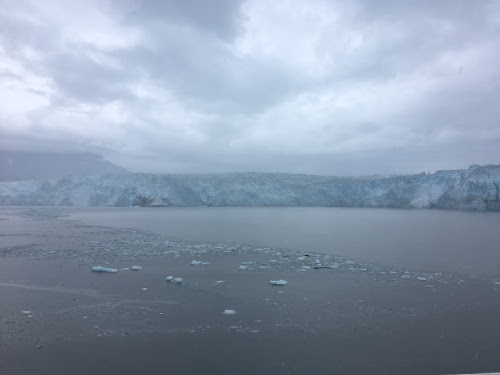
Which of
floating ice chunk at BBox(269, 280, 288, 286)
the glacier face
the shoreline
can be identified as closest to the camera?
the shoreline

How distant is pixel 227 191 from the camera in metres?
40.4

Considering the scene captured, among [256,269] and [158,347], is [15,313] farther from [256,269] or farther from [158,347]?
[256,269]

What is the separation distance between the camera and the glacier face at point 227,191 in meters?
37.6

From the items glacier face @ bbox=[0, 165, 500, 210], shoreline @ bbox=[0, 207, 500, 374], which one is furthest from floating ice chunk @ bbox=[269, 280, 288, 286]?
glacier face @ bbox=[0, 165, 500, 210]

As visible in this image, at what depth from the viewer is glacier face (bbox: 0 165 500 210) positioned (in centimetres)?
3759

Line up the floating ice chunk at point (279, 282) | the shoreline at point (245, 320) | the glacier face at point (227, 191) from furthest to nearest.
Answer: the glacier face at point (227, 191)
the floating ice chunk at point (279, 282)
the shoreline at point (245, 320)

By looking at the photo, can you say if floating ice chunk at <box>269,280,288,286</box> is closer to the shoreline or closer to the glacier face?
the shoreline

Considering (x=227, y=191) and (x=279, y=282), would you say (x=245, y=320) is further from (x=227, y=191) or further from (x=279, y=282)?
(x=227, y=191)

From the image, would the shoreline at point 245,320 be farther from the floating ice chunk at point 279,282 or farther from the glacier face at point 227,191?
the glacier face at point 227,191

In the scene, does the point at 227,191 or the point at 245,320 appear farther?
the point at 227,191

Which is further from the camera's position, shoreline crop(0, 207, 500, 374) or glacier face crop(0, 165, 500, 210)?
glacier face crop(0, 165, 500, 210)

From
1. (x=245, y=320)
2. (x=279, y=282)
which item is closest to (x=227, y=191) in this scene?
(x=279, y=282)

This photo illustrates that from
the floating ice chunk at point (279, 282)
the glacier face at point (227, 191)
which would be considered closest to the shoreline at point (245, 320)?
the floating ice chunk at point (279, 282)

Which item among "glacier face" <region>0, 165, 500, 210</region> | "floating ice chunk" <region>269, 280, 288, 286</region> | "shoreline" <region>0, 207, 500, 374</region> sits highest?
"glacier face" <region>0, 165, 500, 210</region>
